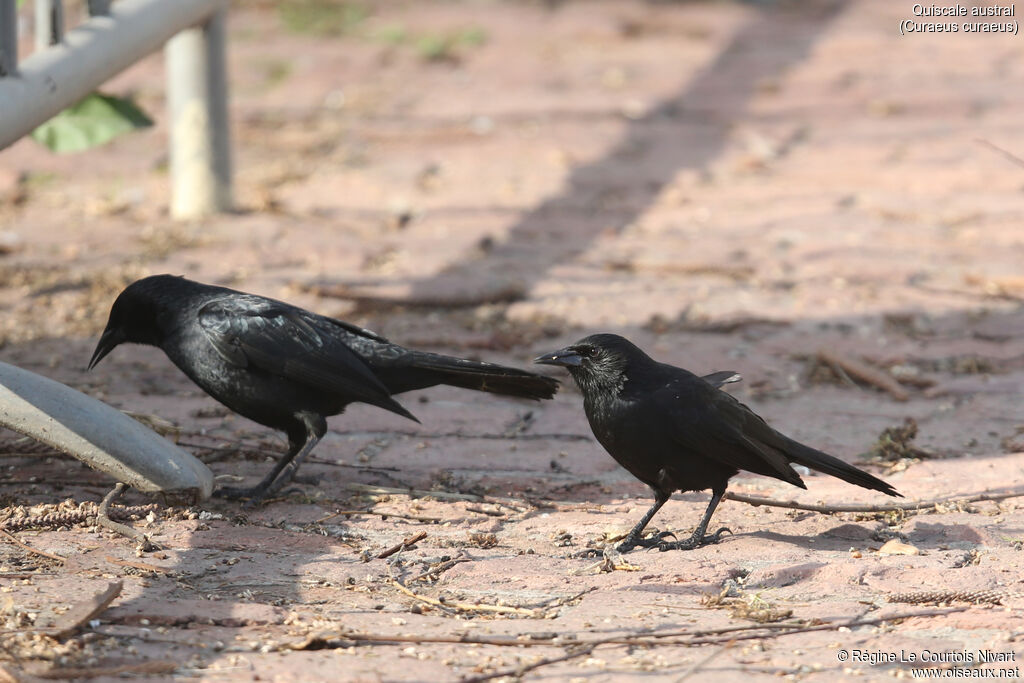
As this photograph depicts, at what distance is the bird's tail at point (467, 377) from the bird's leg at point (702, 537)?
0.74 metres

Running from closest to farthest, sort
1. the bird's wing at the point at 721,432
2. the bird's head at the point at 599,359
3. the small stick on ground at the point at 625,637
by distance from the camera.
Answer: the small stick on ground at the point at 625,637, the bird's wing at the point at 721,432, the bird's head at the point at 599,359

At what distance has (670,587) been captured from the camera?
367 cm

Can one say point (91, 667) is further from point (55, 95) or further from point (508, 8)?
point (508, 8)

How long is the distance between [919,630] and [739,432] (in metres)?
0.94

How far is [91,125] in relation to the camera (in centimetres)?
609

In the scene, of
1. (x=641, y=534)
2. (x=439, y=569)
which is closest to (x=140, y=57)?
(x=439, y=569)

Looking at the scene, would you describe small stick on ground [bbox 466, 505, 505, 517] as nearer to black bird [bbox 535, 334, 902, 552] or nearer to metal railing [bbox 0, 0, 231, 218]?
black bird [bbox 535, 334, 902, 552]

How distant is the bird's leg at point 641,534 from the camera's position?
156 inches

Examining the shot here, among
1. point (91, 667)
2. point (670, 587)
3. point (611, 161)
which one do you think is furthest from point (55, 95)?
point (611, 161)

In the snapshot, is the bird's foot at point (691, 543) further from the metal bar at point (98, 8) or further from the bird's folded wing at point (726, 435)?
the metal bar at point (98, 8)

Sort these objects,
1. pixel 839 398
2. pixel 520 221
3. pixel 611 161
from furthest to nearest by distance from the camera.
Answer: pixel 611 161
pixel 520 221
pixel 839 398

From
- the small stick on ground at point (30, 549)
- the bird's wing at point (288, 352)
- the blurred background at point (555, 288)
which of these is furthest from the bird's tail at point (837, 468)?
the small stick on ground at point (30, 549)

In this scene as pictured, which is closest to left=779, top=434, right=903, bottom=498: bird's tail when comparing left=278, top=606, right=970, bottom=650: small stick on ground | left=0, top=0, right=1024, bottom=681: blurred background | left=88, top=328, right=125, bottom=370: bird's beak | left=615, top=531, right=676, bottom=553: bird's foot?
left=0, top=0, right=1024, bottom=681: blurred background

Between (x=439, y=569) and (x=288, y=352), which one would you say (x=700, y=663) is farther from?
(x=288, y=352)
